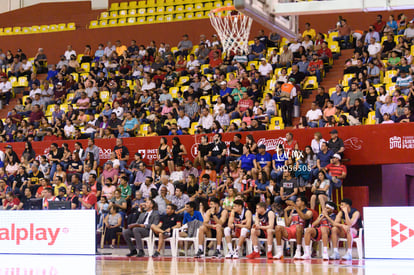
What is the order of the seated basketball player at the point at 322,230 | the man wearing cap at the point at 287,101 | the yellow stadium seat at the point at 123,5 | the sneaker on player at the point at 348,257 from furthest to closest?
the yellow stadium seat at the point at 123,5 < the man wearing cap at the point at 287,101 < the seated basketball player at the point at 322,230 < the sneaker on player at the point at 348,257

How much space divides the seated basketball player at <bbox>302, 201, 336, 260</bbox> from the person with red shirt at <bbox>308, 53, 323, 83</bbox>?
6.26m

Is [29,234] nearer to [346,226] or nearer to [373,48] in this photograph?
[346,226]

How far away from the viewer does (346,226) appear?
43.7ft

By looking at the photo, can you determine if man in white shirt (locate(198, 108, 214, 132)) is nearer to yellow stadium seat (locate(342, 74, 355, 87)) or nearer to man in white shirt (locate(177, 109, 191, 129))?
man in white shirt (locate(177, 109, 191, 129))

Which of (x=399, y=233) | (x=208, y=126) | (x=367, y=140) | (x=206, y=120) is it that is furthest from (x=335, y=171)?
(x=206, y=120)

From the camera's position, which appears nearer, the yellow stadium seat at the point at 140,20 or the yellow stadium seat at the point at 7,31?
the yellow stadium seat at the point at 140,20

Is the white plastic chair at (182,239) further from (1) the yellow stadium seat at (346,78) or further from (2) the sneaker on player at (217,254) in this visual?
(1) the yellow stadium seat at (346,78)

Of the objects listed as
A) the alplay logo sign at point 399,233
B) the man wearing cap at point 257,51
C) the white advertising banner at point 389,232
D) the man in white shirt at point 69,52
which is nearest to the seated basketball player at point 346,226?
the white advertising banner at point 389,232

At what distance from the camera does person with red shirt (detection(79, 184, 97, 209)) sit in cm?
1657

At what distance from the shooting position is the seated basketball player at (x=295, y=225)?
13.5 m

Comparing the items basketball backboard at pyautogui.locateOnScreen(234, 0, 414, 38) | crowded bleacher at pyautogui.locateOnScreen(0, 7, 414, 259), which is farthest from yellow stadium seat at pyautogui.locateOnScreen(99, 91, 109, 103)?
basketball backboard at pyautogui.locateOnScreen(234, 0, 414, 38)

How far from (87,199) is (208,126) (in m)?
3.96

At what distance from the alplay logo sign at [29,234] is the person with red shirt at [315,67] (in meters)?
8.82

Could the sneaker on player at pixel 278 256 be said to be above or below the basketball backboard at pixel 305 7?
below
